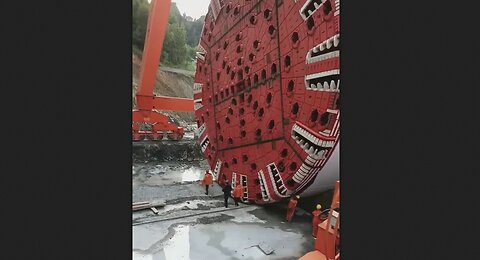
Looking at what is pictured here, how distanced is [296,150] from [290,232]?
1.29 meters

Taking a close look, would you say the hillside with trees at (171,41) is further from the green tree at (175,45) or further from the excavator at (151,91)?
the excavator at (151,91)

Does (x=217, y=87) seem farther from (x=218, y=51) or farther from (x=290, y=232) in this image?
(x=290, y=232)

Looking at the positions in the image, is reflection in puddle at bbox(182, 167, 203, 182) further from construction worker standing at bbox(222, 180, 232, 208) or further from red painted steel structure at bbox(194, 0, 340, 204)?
construction worker standing at bbox(222, 180, 232, 208)

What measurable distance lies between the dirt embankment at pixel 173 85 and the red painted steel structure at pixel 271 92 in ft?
69.4

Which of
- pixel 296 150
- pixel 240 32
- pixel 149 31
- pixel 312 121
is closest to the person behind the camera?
pixel 312 121

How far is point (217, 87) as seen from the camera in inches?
257

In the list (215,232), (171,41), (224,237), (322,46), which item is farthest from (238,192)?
(171,41)

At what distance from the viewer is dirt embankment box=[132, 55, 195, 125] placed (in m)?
28.7

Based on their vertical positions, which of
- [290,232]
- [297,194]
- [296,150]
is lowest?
[290,232]

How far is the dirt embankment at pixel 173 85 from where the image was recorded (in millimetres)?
28672

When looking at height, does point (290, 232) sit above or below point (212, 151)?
below

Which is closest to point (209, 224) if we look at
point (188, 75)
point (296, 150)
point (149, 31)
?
point (296, 150)

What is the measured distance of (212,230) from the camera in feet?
15.6

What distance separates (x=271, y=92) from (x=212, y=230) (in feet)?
7.81
